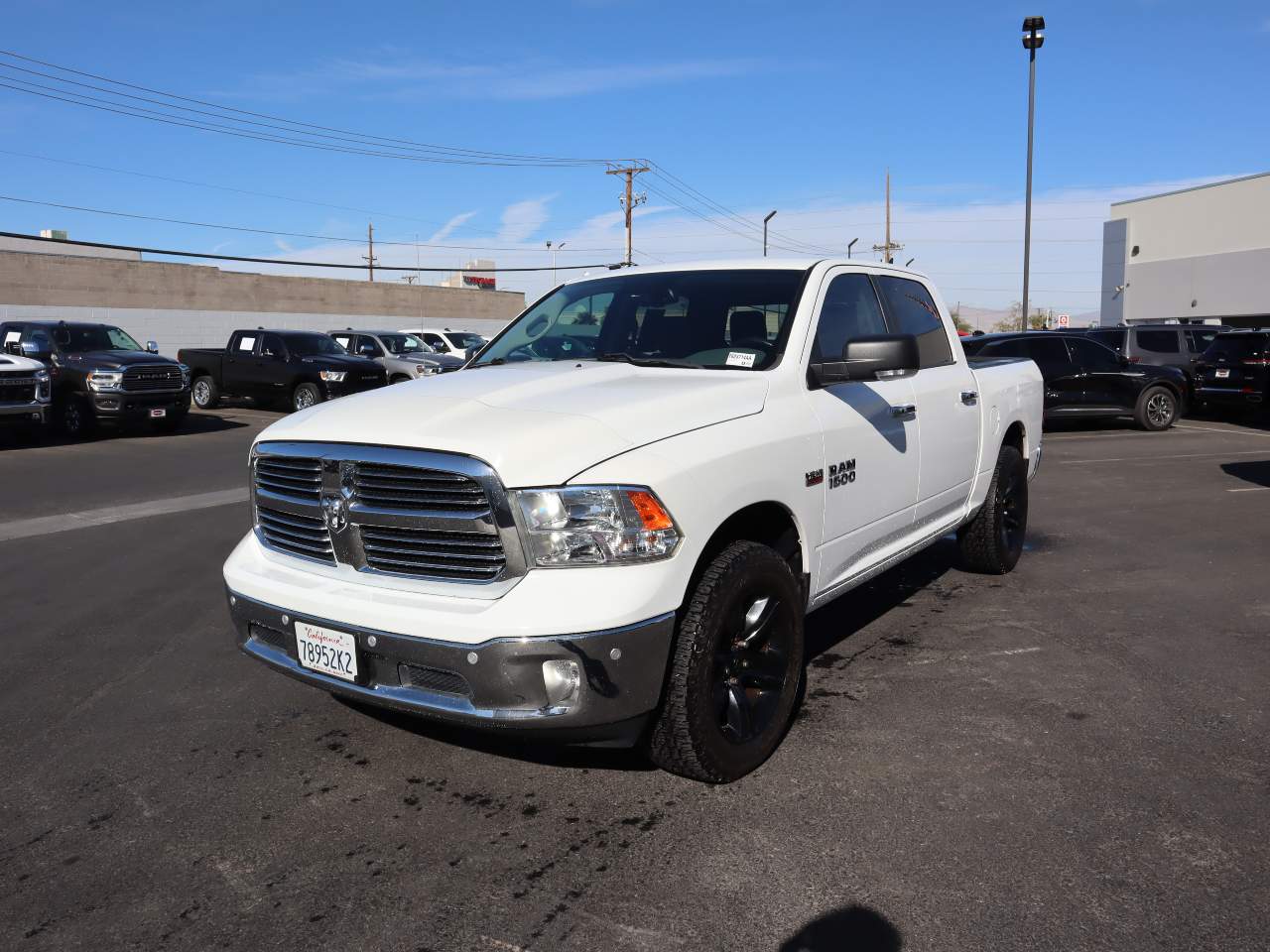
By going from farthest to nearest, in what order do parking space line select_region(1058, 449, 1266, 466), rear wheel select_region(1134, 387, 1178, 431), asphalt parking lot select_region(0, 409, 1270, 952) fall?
rear wheel select_region(1134, 387, 1178, 431) < parking space line select_region(1058, 449, 1266, 466) < asphalt parking lot select_region(0, 409, 1270, 952)

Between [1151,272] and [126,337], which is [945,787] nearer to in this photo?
[126,337]

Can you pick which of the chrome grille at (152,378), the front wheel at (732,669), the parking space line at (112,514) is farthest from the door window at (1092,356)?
the chrome grille at (152,378)

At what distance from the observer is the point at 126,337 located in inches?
738

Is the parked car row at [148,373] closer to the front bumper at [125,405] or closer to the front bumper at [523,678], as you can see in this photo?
the front bumper at [125,405]

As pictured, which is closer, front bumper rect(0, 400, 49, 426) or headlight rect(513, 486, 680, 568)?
headlight rect(513, 486, 680, 568)

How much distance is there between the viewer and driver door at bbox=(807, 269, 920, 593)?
4.22 m

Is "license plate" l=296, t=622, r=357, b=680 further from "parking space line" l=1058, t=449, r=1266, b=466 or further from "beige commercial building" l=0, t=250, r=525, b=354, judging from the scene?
"beige commercial building" l=0, t=250, r=525, b=354

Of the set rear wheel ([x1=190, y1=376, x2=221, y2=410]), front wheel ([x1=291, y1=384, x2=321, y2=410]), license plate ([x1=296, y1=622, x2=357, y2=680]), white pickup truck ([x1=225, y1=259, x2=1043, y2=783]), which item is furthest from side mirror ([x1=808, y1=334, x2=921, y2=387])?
Result: rear wheel ([x1=190, y1=376, x2=221, y2=410])

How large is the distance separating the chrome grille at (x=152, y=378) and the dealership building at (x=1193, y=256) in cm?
4831

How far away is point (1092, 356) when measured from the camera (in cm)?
1706

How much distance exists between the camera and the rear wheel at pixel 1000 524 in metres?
6.42

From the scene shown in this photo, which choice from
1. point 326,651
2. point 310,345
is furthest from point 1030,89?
point 326,651

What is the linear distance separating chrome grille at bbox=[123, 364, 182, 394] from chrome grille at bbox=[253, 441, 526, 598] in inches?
588

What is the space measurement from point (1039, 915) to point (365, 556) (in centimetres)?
233
